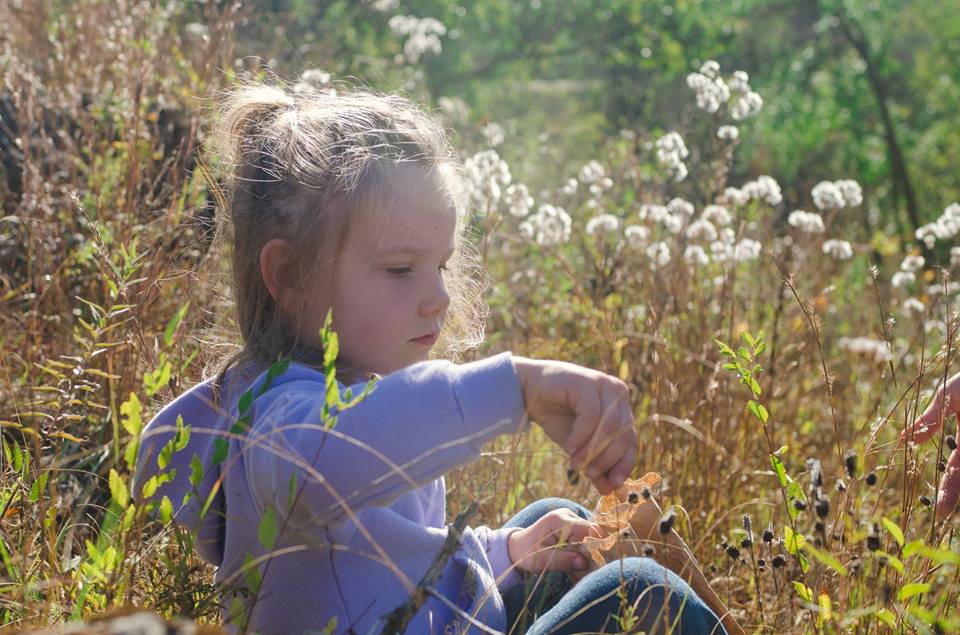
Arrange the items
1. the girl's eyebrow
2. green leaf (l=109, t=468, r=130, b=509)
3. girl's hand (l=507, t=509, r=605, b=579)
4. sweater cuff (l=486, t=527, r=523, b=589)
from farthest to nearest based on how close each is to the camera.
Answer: sweater cuff (l=486, t=527, r=523, b=589) < girl's hand (l=507, t=509, r=605, b=579) < the girl's eyebrow < green leaf (l=109, t=468, r=130, b=509)

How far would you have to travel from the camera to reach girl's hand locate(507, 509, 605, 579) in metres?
1.79

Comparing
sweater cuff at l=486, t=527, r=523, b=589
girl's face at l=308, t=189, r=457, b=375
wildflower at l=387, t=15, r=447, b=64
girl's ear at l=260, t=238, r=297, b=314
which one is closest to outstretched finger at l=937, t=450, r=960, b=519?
sweater cuff at l=486, t=527, r=523, b=589

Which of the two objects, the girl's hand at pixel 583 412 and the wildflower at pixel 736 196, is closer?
the girl's hand at pixel 583 412

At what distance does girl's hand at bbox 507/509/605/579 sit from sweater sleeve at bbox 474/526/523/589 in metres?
0.02

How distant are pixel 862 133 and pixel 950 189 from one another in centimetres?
210

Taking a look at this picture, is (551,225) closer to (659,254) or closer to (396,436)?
(659,254)

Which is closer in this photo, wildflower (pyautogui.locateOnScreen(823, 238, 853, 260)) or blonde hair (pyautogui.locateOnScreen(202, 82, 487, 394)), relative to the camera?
blonde hair (pyautogui.locateOnScreen(202, 82, 487, 394))

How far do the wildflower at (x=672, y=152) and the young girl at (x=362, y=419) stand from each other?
4.94ft

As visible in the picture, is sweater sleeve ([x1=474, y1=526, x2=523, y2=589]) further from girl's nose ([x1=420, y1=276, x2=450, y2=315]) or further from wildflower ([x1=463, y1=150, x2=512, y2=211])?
wildflower ([x1=463, y1=150, x2=512, y2=211])

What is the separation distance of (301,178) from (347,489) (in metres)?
0.66

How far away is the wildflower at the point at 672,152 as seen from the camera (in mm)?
3322

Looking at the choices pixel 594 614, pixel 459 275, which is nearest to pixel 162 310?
pixel 459 275

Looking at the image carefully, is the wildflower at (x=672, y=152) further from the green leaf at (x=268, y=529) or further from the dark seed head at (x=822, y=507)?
the green leaf at (x=268, y=529)

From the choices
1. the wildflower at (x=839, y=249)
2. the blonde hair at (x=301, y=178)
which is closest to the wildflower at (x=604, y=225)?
the wildflower at (x=839, y=249)
